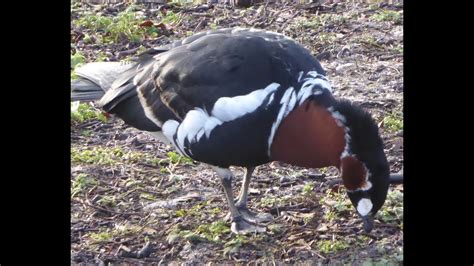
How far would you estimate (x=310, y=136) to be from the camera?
10.8 feet

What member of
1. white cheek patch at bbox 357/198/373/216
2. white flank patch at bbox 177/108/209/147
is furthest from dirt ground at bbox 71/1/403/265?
white flank patch at bbox 177/108/209/147

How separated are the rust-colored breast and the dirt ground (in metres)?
0.33

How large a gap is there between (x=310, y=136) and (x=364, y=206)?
1.01 ft

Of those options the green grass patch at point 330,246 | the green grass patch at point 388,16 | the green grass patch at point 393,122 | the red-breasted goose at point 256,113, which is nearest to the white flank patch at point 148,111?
the red-breasted goose at point 256,113

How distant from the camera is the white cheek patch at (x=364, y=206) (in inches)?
129

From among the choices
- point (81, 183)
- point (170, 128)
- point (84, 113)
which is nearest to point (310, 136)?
point (170, 128)

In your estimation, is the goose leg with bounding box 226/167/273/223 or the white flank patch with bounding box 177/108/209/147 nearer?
the white flank patch with bounding box 177/108/209/147

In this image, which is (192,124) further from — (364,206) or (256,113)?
(364,206)

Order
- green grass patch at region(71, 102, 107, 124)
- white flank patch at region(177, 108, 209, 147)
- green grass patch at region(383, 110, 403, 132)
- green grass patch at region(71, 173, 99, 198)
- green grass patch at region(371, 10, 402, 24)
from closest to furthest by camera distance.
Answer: white flank patch at region(177, 108, 209, 147)
green grass patch at region(71, 173, 99, 198)
green grass patch at region(383, 110, 403, 132)
green grass patch at region(71, 102, 107, 124)
green grass patch at region(371, 10, 402, 24)

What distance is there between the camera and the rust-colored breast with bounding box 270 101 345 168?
3.27 metres

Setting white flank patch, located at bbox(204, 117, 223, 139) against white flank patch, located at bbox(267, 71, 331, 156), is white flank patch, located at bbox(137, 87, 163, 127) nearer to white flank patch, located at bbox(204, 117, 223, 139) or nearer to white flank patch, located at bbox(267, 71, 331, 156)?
white flank patch, located at bbox(204, 117, 223, 139)

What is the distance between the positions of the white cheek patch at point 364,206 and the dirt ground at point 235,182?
140 millimetres
